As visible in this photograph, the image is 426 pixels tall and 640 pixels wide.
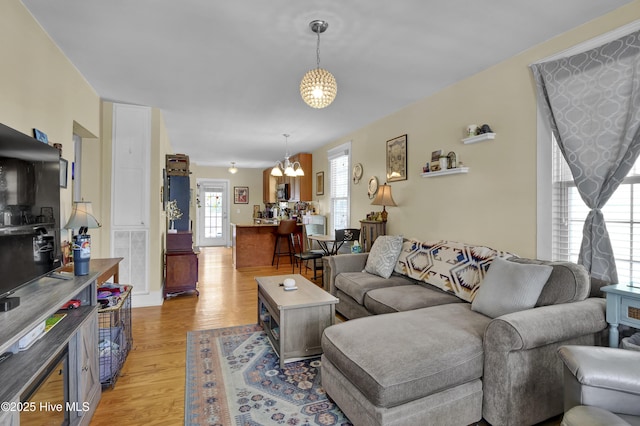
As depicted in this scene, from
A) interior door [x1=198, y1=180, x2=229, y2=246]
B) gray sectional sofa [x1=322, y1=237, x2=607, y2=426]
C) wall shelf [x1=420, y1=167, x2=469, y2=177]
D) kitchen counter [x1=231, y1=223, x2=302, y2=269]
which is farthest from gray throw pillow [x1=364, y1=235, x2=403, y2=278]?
interior door [x1=198, y1=180, x2=229, y2=246]

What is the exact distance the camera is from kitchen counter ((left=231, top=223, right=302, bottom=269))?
657cm

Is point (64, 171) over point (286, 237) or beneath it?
over

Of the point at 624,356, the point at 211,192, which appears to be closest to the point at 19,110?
the point at 624,356

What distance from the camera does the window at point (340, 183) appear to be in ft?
18.9

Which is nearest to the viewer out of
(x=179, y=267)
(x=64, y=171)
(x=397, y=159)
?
(x=64, y=171)

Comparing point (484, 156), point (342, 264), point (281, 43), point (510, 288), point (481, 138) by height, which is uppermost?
point (281, 43)

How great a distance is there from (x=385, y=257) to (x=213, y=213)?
776 cm

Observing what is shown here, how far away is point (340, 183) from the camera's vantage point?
6078mm

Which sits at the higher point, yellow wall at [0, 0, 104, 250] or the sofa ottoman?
yellow wall at [0, 0, 104, 250]

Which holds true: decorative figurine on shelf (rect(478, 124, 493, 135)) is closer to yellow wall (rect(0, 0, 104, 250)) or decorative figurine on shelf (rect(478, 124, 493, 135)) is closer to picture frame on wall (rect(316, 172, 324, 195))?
yellow wall (rect(0, 0, 104, 250))

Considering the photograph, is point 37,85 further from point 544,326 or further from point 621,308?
point 621,308

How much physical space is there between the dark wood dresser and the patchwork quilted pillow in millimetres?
2746

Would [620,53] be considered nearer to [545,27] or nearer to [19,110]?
[545,27]

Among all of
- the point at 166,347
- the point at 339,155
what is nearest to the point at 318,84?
the point at 166,347
